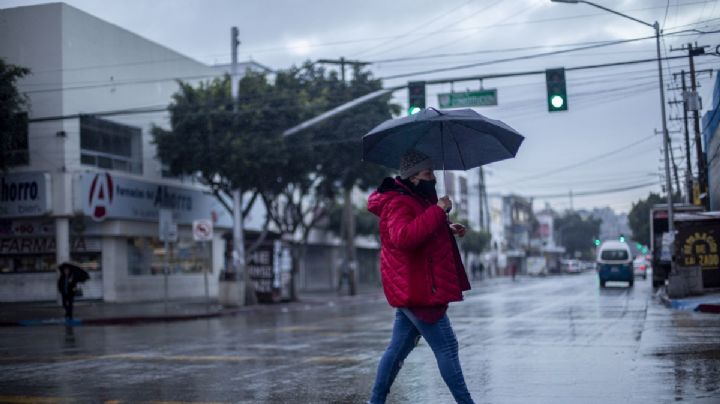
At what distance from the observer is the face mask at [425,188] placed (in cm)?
541

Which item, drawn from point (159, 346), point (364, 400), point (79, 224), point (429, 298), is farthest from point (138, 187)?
point (429, 298)

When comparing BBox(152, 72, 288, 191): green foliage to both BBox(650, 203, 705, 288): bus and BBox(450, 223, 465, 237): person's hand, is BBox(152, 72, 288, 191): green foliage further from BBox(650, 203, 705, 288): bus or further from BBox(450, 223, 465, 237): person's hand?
BBox(450, 223, 465, 237): person's hand

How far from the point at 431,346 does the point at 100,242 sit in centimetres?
2625

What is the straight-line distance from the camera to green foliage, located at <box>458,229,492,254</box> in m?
71.4

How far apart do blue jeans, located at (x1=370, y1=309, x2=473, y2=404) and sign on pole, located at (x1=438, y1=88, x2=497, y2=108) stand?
1371 cm

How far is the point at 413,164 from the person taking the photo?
546 centimetres

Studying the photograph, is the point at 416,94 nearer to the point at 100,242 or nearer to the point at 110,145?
the point at 110,145

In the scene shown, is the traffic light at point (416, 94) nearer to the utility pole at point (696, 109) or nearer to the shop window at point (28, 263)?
the utility pole at point (696, 109)

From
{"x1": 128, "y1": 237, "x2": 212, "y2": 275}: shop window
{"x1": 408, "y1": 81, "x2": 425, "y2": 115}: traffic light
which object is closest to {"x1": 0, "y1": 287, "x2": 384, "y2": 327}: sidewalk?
{"x1": 128, "y1": 237, "x2": 212, "y2": 275}: shop window

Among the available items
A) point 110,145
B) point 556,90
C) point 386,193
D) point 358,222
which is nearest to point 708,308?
point 556,90

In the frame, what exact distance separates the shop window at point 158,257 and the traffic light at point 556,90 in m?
15.2

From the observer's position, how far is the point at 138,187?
100ft

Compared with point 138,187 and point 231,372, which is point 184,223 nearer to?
point 138,187

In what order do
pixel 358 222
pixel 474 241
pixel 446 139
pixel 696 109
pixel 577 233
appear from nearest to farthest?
pixel 446 139
pixel 696 109
pixel 358 222
pixel 474 241
pixel 577 233
